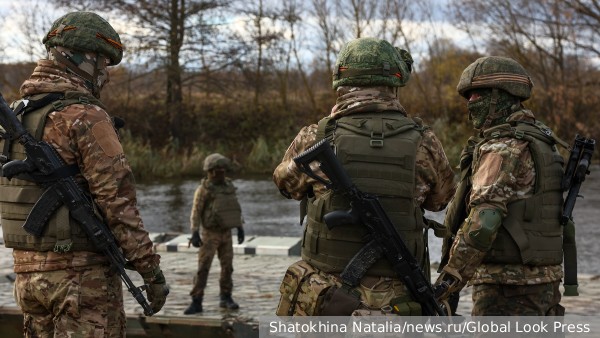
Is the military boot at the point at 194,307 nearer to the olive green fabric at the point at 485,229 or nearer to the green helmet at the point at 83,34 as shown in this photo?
the green helmet at the point at 83,34

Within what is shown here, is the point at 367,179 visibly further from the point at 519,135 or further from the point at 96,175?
the point at 96,175

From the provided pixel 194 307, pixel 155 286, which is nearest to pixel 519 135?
pixel 155 286

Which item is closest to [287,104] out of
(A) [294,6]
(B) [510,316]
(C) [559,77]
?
(A) [294,6]

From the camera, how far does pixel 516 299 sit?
466cm

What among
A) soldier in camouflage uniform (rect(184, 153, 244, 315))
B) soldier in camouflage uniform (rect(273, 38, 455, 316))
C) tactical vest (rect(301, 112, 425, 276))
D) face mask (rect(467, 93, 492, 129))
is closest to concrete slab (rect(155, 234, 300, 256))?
soldier in camouflage uniform (rect(184, 153, 244, 315))

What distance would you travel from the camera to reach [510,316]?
466 cm

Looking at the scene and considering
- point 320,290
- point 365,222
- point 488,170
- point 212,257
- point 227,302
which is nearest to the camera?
point 365,222

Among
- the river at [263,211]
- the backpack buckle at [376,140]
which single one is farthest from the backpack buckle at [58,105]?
the river at [263,211]

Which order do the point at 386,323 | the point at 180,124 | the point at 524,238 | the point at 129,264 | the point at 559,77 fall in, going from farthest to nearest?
1. the point at 180,124
2. the point at 559,77
3. the point at 524,238
4. the point at 129,264
5. the point at 386,323

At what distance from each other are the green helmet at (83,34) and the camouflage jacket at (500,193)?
2.15 meters

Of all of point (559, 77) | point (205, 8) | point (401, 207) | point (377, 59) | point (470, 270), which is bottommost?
point (470, 270)

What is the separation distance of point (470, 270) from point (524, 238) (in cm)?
41

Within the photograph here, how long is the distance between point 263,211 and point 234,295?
1012 centimetres

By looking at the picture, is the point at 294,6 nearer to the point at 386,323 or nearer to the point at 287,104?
the point at 287,104
